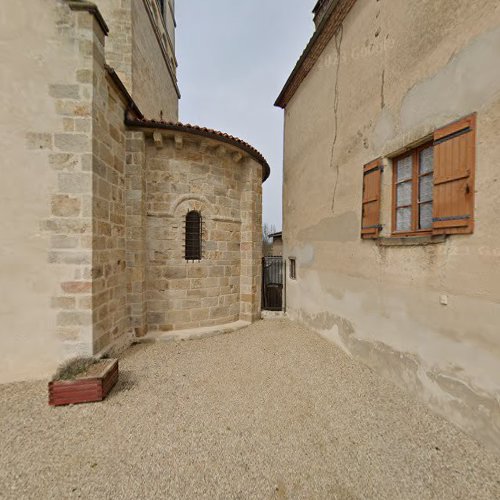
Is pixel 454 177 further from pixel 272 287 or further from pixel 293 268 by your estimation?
pixel 272 287

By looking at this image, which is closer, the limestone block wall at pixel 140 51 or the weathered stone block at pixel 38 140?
the weathered stone block at pixel 38 140

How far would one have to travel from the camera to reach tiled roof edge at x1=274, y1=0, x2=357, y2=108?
4.48 metres

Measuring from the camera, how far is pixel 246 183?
603cm

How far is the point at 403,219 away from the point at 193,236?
3.88 meters

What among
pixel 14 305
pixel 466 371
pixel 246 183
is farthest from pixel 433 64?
pixel 14 305

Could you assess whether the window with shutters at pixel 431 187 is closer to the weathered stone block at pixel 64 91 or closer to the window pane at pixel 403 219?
the window pane at pixel 403 219

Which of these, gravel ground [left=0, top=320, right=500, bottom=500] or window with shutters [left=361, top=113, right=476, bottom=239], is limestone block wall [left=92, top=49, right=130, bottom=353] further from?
window with shutters [left=361, top=113, right=476, bottom=239]

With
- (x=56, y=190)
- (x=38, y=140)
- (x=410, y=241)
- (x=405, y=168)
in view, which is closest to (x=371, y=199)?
(x=405, y=168)

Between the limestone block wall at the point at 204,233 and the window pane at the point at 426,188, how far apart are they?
11.8 ft

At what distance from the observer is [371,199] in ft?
12.4

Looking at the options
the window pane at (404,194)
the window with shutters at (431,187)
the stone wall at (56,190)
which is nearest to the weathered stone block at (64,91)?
the stone wall at (56,190)

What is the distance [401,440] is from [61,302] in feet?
14.7

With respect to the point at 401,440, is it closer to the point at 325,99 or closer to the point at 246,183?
the point at 246,183

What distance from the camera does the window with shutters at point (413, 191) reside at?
9.95 ft
